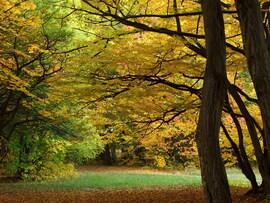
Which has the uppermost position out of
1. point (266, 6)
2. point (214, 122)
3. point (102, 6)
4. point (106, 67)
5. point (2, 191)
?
point (102, 6)

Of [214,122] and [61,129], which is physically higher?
[61,129]

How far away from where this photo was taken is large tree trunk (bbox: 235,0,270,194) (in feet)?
14.7

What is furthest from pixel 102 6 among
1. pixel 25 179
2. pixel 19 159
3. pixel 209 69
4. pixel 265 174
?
pixel 25 179

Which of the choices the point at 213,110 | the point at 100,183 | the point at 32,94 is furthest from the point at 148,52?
the point at 100,183

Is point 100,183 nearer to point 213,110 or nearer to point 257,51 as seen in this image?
point 213,110

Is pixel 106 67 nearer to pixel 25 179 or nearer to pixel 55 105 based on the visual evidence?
pixel 55 105

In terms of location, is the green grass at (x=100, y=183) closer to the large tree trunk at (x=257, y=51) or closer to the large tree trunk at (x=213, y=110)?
the large tree trunk at (x=213, y=110)

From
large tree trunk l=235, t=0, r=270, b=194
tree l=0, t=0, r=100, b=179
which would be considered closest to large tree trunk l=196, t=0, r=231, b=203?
large tree trunk l=235, t=0, r=270, b=194

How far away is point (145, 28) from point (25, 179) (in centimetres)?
1288

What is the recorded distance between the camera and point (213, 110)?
194 inches

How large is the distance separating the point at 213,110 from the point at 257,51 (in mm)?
1062

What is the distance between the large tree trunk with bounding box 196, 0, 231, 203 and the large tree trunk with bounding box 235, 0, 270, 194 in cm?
42

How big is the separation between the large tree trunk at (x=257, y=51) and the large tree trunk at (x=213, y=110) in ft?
1.39

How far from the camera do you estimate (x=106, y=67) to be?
7.11m
